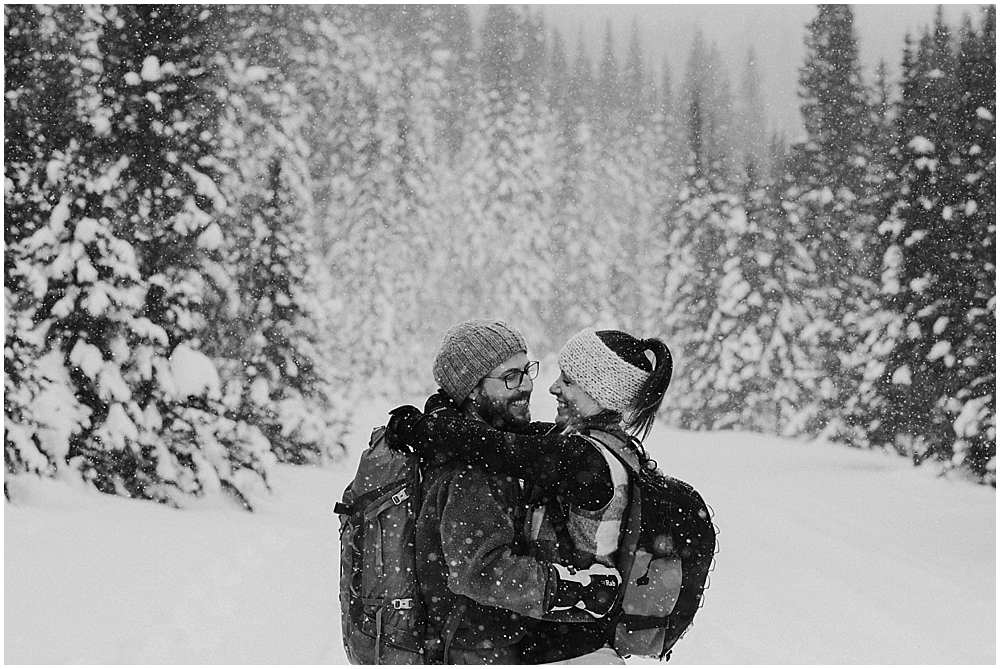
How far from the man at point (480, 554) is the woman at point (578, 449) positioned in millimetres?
59

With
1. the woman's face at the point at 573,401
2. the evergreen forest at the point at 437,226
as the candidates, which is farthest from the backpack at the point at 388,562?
the evergreen forest at the point at 437,226

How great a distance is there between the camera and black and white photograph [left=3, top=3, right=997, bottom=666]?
2820 millimetres

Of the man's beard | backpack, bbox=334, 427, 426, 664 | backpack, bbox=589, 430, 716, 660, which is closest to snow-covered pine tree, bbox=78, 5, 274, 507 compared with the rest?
backpack, bbox=334, 427, 426, 664

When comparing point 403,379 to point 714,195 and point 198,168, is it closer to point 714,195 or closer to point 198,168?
point 714,195

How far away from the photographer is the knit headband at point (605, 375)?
2.91m

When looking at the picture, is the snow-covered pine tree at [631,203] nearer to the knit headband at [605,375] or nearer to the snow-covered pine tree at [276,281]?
the snow-covered pine tree at [276,281]

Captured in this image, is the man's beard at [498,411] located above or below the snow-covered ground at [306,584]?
above

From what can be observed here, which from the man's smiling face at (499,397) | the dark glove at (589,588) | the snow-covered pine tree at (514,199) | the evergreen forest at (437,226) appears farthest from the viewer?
the snow-covered pine tree at (514,199)

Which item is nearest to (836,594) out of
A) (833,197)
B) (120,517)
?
(120,517)

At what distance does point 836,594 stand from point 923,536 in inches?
177

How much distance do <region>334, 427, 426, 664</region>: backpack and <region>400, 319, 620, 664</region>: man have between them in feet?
0.16

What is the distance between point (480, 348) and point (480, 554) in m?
0.79

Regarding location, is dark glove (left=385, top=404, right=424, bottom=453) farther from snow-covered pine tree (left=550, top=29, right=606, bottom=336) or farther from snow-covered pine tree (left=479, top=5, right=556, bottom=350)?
snow-covered pine tree (left=550, top=29, right=606, bottom=336)

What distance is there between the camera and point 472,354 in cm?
299
